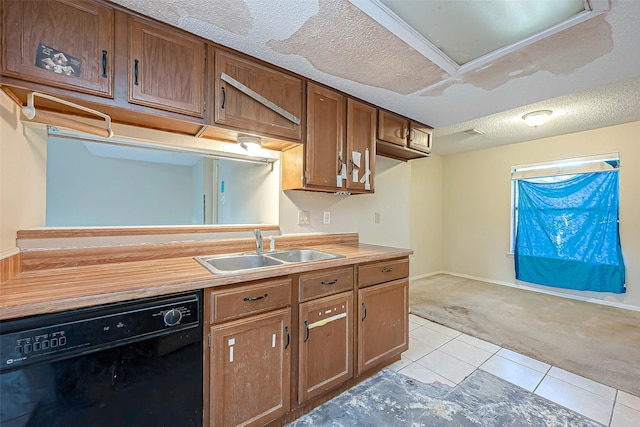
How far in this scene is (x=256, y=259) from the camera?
1.91 m

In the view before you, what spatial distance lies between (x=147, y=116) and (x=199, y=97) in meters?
0.30

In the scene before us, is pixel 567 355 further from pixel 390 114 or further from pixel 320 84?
pixel 320 84

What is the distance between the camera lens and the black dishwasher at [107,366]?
35.5 inches

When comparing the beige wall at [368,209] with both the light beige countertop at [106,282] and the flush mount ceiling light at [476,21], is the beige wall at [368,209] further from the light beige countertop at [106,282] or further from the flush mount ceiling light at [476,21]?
the flush mount ceiling light at [476,21]

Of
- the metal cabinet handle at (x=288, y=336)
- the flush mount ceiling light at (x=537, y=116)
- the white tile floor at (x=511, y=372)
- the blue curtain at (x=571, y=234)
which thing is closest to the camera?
the metal cabinet handle at (x=288, y=336)

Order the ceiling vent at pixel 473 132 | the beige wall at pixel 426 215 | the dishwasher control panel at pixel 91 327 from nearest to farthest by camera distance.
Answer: the dishwasher control panel at pixel 91 327
the ceiling vent at pixel 473 132
the beige wall at pixel 426 215

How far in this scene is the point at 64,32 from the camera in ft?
3.78

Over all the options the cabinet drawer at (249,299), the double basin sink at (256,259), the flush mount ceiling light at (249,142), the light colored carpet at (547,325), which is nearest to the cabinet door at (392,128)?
the flush mount ceiling light at (249,142)

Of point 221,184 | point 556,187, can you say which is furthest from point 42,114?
point 556,187

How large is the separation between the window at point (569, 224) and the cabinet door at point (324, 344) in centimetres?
393

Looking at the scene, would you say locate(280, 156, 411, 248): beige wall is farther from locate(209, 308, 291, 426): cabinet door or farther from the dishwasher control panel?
the dishwasher control panel

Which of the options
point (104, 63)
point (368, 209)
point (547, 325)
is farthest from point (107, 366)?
point (547, 325)

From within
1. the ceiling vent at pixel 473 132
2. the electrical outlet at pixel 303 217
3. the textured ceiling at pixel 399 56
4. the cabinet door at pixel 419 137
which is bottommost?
the electrical outlet at pixel 303 217

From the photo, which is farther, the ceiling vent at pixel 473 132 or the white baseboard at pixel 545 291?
the ceiling vent at pixel 473 132
